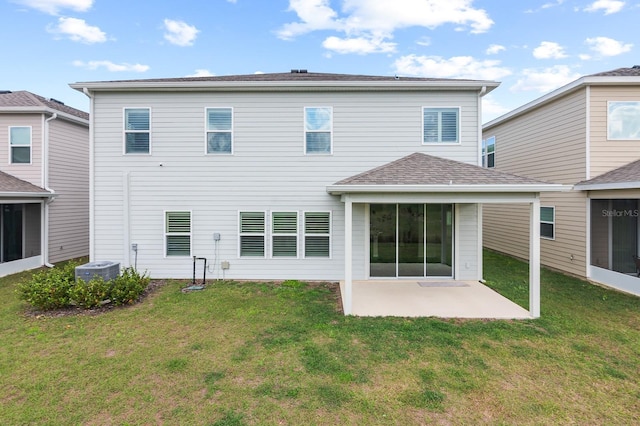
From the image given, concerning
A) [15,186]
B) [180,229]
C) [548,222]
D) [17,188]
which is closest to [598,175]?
[548,222]

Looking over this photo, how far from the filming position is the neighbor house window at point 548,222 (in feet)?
33.3

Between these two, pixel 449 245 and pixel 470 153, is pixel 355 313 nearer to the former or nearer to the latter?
pixel 449 245

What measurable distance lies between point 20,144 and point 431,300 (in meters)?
14.0

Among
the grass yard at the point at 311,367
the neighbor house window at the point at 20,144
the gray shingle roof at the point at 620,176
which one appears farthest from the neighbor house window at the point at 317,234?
the neighbor house window at the point at 20,144

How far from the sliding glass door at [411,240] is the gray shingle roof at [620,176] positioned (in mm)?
3969

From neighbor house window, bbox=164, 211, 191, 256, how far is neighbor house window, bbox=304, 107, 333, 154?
406 centimetres

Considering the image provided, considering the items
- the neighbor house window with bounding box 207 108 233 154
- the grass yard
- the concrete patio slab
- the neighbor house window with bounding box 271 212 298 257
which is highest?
the neighbor house window with bounding box 207 108 233 154

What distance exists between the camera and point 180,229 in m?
8.77

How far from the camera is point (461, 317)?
5887 millimetres

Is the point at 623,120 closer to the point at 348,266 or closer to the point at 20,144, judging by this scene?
the point at 348,266

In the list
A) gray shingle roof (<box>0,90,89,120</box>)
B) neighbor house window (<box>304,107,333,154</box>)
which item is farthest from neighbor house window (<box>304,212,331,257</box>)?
gray shingle roof (<box>0,90,89,120</box>)

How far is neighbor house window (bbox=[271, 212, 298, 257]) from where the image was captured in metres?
8.70

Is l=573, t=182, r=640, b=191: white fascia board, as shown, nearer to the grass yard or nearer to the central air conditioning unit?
the grass yard

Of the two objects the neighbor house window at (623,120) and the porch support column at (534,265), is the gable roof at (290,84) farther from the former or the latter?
the porch support column at (534,265)
